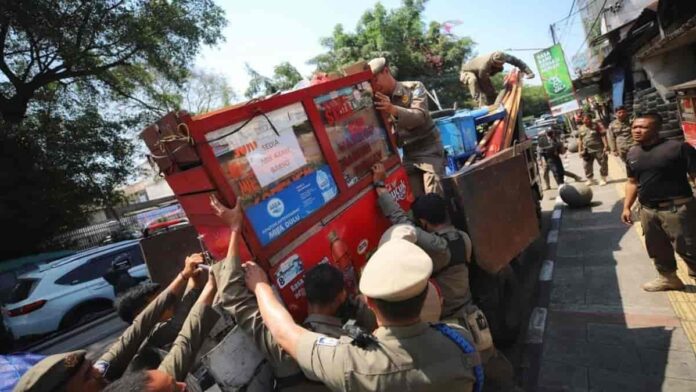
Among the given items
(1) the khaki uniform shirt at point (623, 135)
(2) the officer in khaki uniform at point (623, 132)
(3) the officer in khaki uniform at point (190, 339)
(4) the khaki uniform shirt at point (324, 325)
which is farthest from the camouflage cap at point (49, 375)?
(1) the khaki uniform shirt at point (623, 135)

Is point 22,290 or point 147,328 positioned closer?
point 147,328

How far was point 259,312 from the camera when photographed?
1.92 meters

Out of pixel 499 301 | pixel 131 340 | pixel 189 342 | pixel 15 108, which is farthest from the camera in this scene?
pixel 15 108

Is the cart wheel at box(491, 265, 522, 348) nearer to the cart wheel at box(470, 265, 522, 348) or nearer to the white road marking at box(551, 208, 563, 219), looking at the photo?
the cart wheel at box(470, 265, 522, 348)

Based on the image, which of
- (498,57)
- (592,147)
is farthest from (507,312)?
(592,147)

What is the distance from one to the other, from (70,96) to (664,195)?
1509 centimetres

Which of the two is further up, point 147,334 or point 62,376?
point 62,376

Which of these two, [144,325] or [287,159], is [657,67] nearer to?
[287,159]

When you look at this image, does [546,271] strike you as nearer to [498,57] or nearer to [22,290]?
[498,57]

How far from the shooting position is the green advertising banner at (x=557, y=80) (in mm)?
12734

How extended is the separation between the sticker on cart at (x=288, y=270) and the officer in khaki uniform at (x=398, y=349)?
1.98 ft

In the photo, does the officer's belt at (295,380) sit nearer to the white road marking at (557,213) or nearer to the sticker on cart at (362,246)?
the sticker on cart at (362,246)

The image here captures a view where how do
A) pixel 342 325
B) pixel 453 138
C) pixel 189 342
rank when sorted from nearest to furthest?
pixel 342 325 < pixel 189 342 < pixel 453 138

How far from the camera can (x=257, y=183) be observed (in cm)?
207
